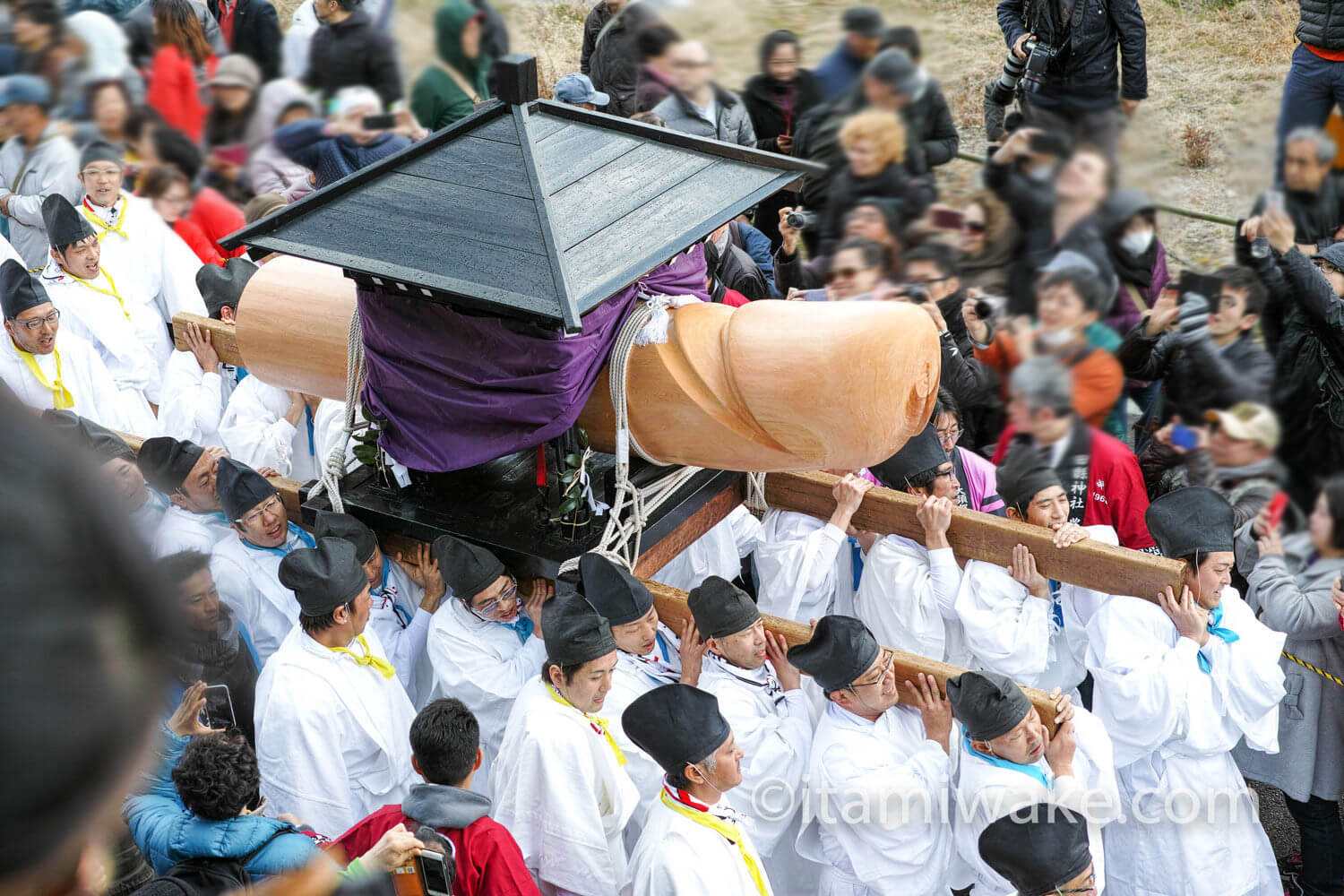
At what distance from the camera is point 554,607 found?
3613mm

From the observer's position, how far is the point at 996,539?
4.10m

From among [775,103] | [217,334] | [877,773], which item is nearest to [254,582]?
[217,334]

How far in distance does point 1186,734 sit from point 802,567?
54.0 inches

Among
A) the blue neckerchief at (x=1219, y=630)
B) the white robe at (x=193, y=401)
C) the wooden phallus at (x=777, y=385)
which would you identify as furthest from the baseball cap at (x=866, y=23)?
the wooden phallus at (x=777, y=385)

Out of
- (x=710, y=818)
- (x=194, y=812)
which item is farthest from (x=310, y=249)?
(x=710, y=818)

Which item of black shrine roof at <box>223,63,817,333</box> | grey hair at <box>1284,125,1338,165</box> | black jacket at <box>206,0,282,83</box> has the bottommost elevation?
grey hair at <box>1284,125,1338,165</box>

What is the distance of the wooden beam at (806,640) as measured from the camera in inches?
142

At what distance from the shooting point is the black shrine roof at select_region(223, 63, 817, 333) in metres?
2.98

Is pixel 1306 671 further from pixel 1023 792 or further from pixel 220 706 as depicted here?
pixel 220 706

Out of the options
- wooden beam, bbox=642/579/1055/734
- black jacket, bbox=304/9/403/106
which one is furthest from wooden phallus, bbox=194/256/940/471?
black jacket, bbox=304/9/403/106

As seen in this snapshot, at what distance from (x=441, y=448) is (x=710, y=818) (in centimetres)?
131

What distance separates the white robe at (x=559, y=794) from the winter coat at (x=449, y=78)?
536 cm

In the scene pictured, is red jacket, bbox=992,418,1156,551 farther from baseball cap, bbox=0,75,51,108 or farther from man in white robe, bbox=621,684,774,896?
baseball cap, bbox=0,75,51,108

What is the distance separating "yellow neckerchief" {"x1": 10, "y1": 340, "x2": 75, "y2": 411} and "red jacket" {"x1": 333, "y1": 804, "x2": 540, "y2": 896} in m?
3.19
